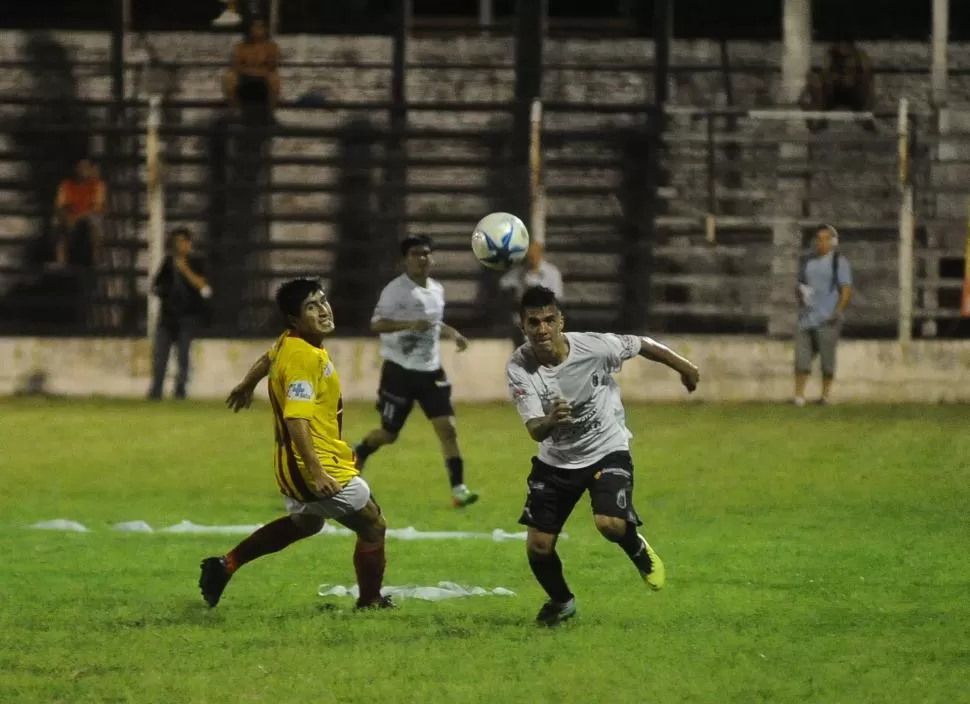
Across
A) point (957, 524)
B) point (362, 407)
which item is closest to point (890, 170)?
point (362, 407)

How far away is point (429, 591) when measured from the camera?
408 inches

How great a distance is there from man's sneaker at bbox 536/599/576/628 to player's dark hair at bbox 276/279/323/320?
191cm

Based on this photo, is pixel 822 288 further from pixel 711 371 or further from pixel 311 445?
pixel 311 445

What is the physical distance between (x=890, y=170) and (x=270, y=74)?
8.42 metres

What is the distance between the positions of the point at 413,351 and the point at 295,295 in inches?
232

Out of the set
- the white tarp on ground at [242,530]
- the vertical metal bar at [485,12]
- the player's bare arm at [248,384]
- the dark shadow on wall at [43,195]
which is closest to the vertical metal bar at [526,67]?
the vertical metal bar at [485,12]

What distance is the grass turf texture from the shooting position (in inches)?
321

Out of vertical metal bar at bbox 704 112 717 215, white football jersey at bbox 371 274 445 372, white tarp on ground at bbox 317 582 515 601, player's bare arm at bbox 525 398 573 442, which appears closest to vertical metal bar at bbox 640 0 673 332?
vertical metal bar at bbox 704 112 717 215

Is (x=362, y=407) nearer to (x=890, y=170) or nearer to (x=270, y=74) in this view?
(x=270, y=74)

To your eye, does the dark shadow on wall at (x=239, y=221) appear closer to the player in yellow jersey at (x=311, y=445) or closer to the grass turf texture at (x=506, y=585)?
the grass turf texture at (x=506, y=585)

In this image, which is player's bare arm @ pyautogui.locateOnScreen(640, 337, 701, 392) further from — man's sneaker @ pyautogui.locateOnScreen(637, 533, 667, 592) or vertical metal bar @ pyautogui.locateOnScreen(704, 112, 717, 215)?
vertical metal bar @ pyautogui.locateOnScreen(704, 112, 717, 215)

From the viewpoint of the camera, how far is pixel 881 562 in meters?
11.7

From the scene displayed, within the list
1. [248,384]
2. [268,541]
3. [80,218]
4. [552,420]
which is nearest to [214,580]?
[268,541]

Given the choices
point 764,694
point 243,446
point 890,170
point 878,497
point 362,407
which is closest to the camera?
point 764,694
